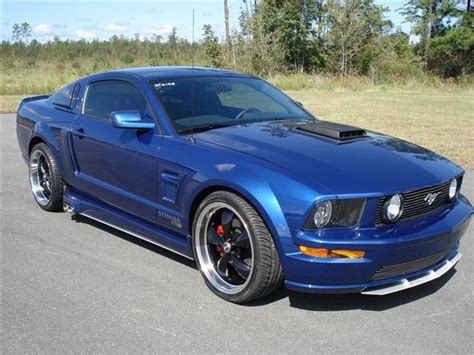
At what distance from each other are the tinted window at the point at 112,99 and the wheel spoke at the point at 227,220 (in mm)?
1208

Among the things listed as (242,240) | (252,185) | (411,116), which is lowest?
Answer: (411,116)

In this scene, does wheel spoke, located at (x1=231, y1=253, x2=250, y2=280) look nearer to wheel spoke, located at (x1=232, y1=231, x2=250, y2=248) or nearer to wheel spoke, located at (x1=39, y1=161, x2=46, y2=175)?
wheel spoke, located at (x1=232, y1=231, x2=250, y2=248)

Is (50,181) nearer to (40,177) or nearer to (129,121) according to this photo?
(40,177)

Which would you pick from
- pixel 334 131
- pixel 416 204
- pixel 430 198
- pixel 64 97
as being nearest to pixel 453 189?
pixel 430 198

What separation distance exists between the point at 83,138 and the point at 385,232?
292 cm

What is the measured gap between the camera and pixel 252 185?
3.35m

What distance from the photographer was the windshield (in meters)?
→ 4.30

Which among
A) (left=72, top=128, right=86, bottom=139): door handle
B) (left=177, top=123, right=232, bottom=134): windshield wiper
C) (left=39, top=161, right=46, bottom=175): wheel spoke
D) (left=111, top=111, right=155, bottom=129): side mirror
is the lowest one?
(left=39, top=161, right=46, bottom=175): wheel spoke

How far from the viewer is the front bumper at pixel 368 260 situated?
3121mm

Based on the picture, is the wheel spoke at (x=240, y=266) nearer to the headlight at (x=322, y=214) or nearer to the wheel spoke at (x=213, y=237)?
the wheel spoke at (x=213, y=237)

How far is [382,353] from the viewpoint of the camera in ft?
9.73

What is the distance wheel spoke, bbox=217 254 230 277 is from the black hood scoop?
121 centimetres

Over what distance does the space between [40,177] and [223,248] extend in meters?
3.07

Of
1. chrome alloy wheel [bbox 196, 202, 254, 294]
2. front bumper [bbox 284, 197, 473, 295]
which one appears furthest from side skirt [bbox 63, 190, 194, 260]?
front bumper [bbox 284, 197, 473, 295]
